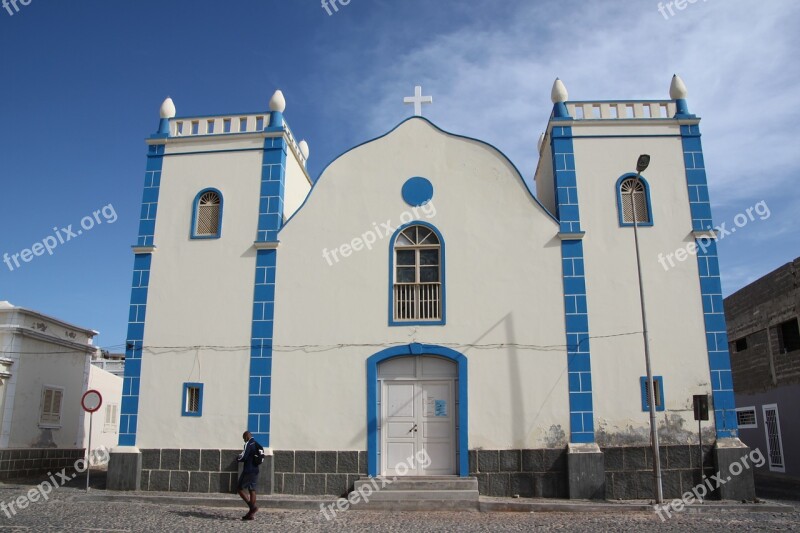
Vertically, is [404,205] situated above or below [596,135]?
below

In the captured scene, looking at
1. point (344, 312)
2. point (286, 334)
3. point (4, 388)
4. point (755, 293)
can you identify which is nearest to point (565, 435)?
point (344, 312)

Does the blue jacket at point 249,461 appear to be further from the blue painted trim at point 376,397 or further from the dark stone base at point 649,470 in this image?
the dark stone base at point 649,470

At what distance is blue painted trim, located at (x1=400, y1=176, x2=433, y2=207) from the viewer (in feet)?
45.3

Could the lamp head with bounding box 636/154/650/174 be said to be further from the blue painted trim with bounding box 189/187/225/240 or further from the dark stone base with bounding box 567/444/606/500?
the blue painted trim with bounding box 189/187/225/240

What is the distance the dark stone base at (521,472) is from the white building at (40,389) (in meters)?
11.2

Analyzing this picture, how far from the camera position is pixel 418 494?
462 inches

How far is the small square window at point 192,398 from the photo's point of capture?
1320 centimetres

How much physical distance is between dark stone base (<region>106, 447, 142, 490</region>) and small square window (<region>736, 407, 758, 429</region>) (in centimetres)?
1652

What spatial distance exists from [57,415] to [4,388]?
207 centimetres

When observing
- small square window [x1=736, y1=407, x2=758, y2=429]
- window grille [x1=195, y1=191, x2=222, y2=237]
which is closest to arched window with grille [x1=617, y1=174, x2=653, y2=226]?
window grille [x1=195, y1=191, x2=222, y2=237]

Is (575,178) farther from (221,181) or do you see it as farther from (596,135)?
(221,181)

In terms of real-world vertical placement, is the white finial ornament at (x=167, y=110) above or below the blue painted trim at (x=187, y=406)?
above

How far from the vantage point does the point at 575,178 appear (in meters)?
13.8

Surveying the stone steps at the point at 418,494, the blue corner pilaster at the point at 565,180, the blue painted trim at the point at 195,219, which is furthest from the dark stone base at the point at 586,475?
the blue painted trim at the point at 195,219
